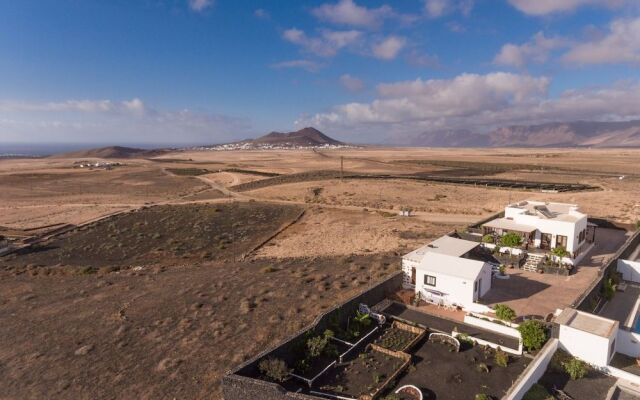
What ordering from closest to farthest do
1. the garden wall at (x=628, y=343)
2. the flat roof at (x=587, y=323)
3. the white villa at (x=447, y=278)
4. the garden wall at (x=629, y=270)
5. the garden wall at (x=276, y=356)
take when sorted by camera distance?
1. the garden wall at (x=276, y=356)
2. the flat roof at (x=587, y=323)
3. the garden wall at (x=628, y=343)
4. the white villa at (x=447, y=278)
5. the garden wall at (x=629, y=270)

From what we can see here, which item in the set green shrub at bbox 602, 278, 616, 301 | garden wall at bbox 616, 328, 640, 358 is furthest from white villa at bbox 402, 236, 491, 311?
green shrub at bbox 602, 278, 616, 301

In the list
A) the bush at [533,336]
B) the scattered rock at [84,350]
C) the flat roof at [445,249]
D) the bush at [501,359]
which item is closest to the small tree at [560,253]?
the flat roof at [445,249]

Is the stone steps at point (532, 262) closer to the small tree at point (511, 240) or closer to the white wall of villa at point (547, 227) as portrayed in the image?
the small tree at point (511, 240)

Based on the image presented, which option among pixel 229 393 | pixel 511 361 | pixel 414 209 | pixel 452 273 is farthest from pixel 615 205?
pixel 229 393

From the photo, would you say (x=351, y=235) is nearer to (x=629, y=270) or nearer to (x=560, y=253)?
(x=560, y=253)

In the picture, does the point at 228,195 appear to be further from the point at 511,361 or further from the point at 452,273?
the point at 511,361

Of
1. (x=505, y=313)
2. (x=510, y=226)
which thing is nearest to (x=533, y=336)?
(x=505, y=313)
